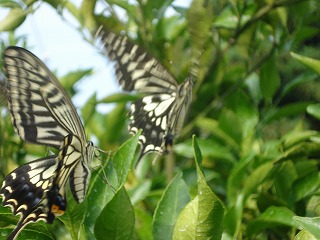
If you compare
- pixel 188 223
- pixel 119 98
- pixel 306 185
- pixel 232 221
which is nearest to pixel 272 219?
pixel 232 221

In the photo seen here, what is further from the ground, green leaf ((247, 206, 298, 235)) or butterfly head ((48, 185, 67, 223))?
butterfly head ((48, 185, 67, 223))

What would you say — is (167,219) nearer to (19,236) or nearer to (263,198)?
(19,236)

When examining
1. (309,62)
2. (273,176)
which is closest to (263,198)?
(273,176)

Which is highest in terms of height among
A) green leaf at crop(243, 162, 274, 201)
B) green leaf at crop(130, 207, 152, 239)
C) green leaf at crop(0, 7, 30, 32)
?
green leaf at crop(0, 7, 30, 32)

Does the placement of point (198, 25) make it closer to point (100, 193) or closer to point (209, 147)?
point (209, 147)

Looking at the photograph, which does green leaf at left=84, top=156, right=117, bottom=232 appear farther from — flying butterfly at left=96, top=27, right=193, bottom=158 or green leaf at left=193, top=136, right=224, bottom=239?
flying butterfly at left=96, top=27, right=193, bottom=158

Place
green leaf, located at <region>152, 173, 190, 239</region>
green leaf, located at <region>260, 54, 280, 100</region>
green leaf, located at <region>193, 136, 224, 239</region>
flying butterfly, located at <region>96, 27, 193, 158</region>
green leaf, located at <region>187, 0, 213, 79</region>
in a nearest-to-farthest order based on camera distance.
Answer: 1. green leaf, located at <region>193, 136, 224, 239</region>
2. green leaf, located at <region>152, 173, 190, 239</region>
3. green leaf, located at <region>187, 0, 213, 79</region>
4. flying butterfly, located at <region>96, 27, 193, 158</region>
5. green leaf, located at <region>260, 54, 280, 100</region>

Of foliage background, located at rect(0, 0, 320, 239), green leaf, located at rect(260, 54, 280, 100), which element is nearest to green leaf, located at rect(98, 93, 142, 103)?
foliage background, located at rect(0, 0, 320, 239)
